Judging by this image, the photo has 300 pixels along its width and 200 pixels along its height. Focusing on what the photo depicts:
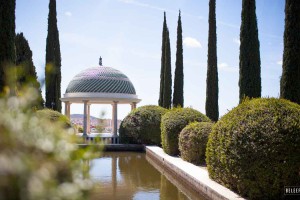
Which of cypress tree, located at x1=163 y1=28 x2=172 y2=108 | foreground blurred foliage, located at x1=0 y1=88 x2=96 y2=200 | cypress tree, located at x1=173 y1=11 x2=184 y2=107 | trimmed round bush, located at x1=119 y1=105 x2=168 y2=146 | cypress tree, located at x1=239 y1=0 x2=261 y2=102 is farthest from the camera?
cypress tree, located at x1=163 y1=28 x2=172 y2=108

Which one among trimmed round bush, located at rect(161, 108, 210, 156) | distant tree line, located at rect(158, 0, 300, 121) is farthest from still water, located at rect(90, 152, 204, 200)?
distant tree line, located at rect(158, 0, 300, 121)

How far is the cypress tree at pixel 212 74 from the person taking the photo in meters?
21.9

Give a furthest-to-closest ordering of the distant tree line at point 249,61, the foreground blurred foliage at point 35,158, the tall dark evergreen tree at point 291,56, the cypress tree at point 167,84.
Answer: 1. the cypress tree at point 167,84
2. the distant tree line at point 249,61
3. the tall dark evergreen tree at point 291,56
4. the foreground blurred foliage at point 35,158

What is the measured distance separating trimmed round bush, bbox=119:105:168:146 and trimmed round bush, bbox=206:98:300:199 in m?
15.6

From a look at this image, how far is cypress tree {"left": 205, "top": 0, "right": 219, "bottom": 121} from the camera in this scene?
71.9 feet

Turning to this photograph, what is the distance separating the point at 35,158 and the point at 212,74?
70.2 ft

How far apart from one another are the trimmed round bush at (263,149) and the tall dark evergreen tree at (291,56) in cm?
461

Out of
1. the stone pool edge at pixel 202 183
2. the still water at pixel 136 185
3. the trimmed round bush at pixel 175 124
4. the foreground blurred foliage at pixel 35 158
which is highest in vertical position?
the foreground blurred foliage at pixel 35 158

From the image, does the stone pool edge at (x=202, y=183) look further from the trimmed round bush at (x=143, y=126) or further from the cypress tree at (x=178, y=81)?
the cypress tree at (x=178, y=81)

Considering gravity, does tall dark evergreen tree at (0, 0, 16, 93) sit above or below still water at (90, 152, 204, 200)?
above

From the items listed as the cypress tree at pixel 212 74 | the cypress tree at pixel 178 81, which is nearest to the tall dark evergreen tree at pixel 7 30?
the cypress tree at pixel 212 74

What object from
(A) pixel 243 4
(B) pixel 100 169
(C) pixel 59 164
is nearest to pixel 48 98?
(B) pixel 100 169

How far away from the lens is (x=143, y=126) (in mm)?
23672

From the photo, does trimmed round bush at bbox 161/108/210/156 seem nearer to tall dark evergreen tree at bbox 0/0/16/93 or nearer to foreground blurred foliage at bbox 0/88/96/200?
tall dark evergreen tree at bbox 0/0/16/93
